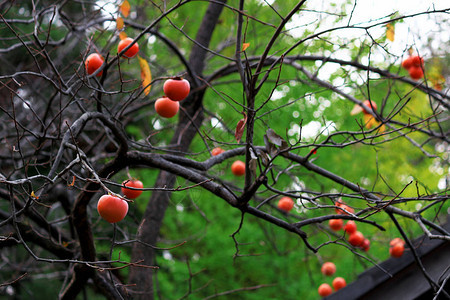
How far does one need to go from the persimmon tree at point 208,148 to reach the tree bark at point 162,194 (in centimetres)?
1

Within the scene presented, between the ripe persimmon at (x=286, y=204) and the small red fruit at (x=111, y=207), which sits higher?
the ripe persimmon at (x=286, y=204)

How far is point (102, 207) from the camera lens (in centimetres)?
174

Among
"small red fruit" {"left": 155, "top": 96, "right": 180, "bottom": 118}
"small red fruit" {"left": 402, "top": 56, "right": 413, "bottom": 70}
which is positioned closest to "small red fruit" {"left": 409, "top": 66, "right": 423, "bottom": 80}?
"small red fruit" {"left": 402, "top": 56, "right": 413, "bottom": 70}

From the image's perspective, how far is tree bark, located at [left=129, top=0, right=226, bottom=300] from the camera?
3471 millimetres

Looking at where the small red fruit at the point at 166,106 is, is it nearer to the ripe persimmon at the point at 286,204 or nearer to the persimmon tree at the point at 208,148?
the persimmon tree at the point at 208,148

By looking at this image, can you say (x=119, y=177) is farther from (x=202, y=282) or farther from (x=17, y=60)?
(x=17, y=60)

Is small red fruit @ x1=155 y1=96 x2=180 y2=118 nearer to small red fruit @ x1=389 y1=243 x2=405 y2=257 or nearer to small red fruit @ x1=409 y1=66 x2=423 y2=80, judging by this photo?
small red fruit @ x1=389 y1=243 x2=405 y2=257

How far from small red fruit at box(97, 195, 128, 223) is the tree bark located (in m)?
1.37

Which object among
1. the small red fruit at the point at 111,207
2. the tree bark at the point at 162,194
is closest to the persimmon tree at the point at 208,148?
the tree bark at the point at 162,194

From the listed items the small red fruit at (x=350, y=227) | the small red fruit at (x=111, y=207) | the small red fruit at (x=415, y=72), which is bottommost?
the small red fruit at (x=111, y=207)

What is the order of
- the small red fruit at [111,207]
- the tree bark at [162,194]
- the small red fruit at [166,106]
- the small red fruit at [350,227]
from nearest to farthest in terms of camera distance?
1. the small red fruit at [111,207]
2. the small red fruit at [166,106]
3. the small red fruit at [350,227]
4. the tree bark at [162,194]

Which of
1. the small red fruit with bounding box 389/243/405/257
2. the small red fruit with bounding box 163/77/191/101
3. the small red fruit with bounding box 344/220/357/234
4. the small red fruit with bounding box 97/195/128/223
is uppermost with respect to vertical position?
the small red fruit with bounding box 163/77/191/101

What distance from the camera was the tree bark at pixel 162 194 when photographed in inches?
137

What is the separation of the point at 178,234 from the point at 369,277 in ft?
12.5
